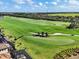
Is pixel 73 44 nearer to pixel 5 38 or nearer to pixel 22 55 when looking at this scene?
pixel 22 55

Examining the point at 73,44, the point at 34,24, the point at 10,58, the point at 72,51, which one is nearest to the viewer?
the point at 10,58

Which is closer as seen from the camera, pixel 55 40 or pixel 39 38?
pixel 39 38

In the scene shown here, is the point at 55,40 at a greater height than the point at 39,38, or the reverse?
the point at 39,38

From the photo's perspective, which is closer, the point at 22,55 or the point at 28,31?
the point at 22,55

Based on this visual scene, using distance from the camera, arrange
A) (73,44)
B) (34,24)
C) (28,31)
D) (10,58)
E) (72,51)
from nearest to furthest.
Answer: (10,58)
(72,51)
(73,44)
(28,31)
(34,24)

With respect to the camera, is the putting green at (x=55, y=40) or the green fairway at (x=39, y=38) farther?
the putting green at (x=55, y=40)

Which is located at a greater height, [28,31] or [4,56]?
[28,31]

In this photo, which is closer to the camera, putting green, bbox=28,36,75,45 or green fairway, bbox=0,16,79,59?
green fairway, bbox=0,16,79,59

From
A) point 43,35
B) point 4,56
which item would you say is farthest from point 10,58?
point 43,35
